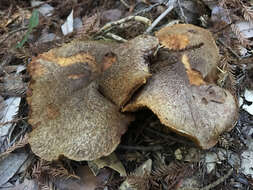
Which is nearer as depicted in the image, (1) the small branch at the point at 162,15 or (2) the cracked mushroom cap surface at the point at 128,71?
(2) the cracked mushroom cap surface at the point at 128,71

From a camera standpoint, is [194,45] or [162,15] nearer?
[194,45]

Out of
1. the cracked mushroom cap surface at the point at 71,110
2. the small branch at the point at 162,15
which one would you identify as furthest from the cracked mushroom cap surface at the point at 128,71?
the small branch at the point at 162,15

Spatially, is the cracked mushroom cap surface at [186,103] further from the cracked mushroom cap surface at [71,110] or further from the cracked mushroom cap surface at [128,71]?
the cracked mushroom cap surface at [71,110]

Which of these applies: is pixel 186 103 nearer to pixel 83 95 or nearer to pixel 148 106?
pixel 148 106

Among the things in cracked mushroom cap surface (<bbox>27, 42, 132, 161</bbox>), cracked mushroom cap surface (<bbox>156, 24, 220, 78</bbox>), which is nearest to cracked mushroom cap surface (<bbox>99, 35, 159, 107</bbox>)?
cracked mushroom cap surface (<bbox>27, 42, 132, 161</bbox>)

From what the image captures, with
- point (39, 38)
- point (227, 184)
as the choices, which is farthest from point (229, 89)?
point (39, 38)

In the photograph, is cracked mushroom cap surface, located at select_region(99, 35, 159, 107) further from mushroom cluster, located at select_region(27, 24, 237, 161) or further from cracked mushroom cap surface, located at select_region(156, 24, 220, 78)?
cracked mushroom cap surface, located at select_region(156, 24, 220, 78)

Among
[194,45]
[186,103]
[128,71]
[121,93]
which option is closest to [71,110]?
[121,93]

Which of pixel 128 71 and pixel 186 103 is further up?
pixel 128 71
